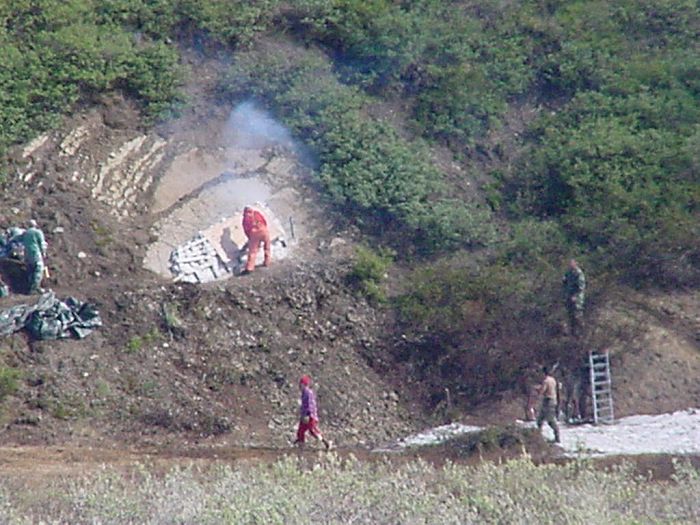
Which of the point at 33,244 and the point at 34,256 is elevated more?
the point at 33,244

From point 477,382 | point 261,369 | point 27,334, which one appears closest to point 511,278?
point 477,382

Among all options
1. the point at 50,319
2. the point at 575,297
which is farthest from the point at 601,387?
the point at 50,319

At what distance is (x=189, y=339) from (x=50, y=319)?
2.13m

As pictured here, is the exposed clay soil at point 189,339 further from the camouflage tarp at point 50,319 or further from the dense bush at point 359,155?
the dense bush at point 359,155

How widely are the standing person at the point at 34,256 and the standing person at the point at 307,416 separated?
4.94 meters

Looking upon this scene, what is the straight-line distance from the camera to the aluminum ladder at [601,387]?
22.2 meters

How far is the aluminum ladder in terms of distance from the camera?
22.2 metres

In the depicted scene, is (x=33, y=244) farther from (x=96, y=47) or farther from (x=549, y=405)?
(x=549, y=405)

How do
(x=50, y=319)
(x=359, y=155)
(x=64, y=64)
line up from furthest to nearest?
(x=359, y=155), (x=64, y=64), (x=50, y=319)

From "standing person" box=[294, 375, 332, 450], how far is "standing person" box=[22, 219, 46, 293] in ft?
16.2

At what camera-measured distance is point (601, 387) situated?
74.2 ft

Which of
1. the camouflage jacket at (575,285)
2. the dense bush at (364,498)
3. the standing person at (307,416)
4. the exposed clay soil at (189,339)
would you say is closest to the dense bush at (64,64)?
the exposed clay soil at (189,339)

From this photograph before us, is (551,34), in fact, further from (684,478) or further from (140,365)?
(684,478)

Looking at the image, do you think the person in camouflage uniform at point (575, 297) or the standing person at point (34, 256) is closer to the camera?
the standing person at point (34, 256)
